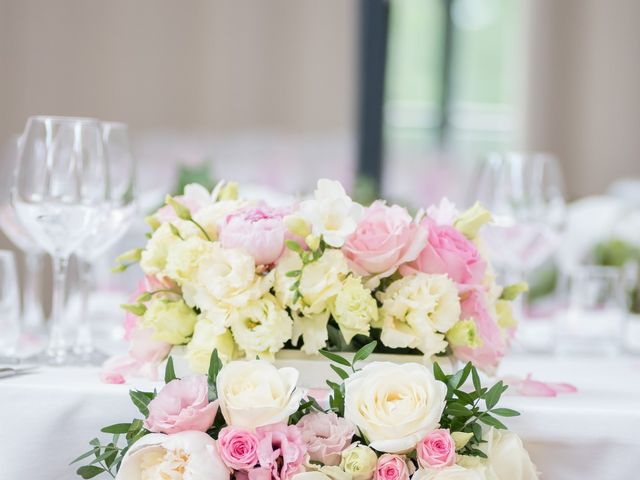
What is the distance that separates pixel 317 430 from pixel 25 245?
3.03ft

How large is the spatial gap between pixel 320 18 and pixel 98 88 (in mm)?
927

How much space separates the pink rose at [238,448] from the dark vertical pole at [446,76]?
14.4ft

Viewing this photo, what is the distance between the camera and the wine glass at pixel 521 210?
1714 mm

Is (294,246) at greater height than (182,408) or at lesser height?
greater

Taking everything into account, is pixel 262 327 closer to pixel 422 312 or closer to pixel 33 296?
pixel 422 312

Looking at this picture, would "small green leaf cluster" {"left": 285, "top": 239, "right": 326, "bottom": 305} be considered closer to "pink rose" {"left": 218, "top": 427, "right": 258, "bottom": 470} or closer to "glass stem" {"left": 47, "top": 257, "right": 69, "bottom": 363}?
"pink rose" {"left": 218, "top": 427, "right": 258, "bottom": 470}

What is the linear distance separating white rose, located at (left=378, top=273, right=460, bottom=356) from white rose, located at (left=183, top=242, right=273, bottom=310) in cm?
12

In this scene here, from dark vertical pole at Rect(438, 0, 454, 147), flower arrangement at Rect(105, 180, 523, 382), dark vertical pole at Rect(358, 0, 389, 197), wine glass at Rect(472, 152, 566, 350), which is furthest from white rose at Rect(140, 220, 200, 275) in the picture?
dark vertical pole at Rect(438, 0, 454, 147)

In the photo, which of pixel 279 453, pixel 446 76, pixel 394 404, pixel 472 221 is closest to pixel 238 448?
pixel 279 453

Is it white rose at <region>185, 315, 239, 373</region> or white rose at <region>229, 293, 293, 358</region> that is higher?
white rose at <region>229, 293, 293, 358</region>

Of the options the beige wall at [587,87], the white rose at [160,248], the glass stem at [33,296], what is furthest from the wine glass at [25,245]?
the beige wall at [587,87]

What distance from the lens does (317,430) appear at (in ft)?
3.21

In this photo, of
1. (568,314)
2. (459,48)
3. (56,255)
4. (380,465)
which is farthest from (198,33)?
(380,465)

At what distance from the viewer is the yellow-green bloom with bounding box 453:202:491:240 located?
1159 mm
